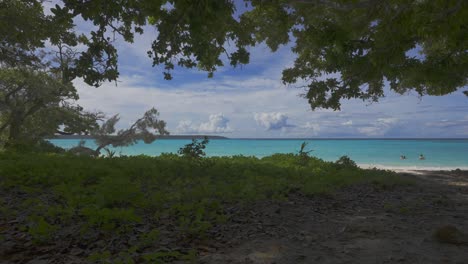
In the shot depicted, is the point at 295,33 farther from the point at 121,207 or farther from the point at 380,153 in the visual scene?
the point at 380,153

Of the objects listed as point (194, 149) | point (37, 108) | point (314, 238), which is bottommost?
point (314, 238)

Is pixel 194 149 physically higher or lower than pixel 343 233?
higher

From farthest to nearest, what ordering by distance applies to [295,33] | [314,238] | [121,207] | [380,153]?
[380,153] < [295,33] < [121,207] < [314,238]

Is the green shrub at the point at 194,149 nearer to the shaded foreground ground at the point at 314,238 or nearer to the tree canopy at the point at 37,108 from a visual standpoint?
the shaded foreground ground at the point at 314,238

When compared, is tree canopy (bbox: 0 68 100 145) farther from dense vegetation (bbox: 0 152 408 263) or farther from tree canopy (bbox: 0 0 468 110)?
dense vegetation (bbox: 0 152 408 263)

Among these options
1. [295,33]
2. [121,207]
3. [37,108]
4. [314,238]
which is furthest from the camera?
[37,108]

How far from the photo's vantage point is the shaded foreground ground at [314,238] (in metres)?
3.14

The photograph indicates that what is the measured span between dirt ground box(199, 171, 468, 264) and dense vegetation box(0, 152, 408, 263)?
14.1 inches

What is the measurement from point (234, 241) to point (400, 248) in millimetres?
1974

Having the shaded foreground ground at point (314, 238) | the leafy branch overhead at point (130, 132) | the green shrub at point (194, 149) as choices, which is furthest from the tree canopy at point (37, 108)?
the shaded foreground ground at point (314, 238)

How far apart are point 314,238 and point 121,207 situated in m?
3.01

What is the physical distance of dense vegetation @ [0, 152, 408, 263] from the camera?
3381mm

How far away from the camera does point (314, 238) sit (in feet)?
12.7

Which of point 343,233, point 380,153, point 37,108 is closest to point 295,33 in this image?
point 343,233
